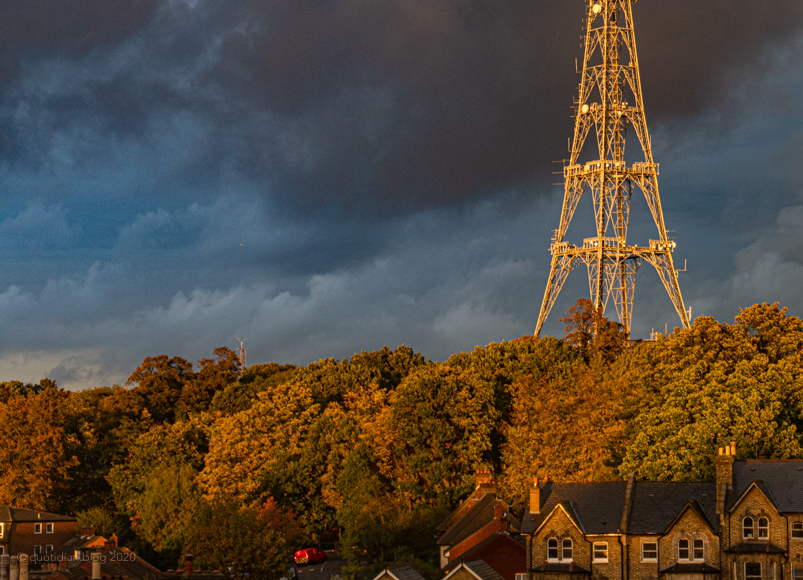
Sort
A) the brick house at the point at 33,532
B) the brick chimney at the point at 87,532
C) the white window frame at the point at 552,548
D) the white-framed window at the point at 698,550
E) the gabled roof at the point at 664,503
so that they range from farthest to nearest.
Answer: the brick house at the point at 33,532
the brick chimney at the point at 87,532
the white window frame at the point at 552,548
the gabled roof at the point at 664,503
the white-framed window at the point at 698,550

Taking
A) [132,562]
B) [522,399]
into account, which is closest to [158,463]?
[132,562]

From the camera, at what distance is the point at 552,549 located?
74.2 meters

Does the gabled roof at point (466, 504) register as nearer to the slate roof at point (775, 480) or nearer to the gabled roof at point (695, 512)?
the gabled roof at point (695, 512)

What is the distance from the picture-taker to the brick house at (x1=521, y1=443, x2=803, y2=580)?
70938mm

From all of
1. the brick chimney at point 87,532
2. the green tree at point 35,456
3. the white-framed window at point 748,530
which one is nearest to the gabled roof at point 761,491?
the white-framed window at point 748,530

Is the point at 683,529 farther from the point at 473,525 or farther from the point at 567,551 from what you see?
the point at 473,525

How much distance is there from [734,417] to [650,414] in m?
6.56

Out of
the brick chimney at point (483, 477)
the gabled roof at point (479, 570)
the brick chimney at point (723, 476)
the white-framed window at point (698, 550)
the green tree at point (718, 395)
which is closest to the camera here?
the gabled roof at point (479, 570)

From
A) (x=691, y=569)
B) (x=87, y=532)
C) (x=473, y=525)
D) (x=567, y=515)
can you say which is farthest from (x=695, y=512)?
(x=87, y=532)

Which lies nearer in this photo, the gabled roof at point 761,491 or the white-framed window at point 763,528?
the gabled roof at point 761,491

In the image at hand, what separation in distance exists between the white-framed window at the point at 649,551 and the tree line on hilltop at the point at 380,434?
7.76 m

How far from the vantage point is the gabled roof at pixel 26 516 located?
106m

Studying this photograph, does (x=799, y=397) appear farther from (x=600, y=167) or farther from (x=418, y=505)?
(x=600, y=167)

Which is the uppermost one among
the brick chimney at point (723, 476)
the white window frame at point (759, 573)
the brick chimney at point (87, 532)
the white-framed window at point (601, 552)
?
the brick chimney at point (723, 476)
